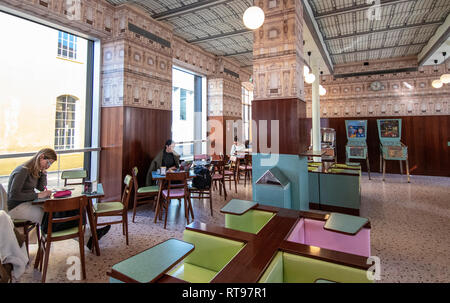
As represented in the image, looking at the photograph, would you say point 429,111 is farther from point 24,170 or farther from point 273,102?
point 24,170

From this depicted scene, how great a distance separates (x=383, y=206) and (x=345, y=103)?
6018 millimetres

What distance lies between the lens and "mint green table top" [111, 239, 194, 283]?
1.28m

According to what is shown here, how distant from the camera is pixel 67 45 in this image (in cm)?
478

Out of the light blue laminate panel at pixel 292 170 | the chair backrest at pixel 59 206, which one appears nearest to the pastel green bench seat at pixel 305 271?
the chair backrest at pixel 59 206

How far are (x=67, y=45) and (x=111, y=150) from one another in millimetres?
2376

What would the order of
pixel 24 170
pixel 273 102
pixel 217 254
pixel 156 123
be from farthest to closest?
pixel 156 123 < pixel 273 102 < pixel 24 170 < pixel 217 254

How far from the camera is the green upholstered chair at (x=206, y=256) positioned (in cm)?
181

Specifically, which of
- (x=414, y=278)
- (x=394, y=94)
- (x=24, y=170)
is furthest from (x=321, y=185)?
(x=394, y=94)

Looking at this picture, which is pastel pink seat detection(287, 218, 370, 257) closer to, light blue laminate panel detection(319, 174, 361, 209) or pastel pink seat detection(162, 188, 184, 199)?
pastel pink seat detection(162, 188, 184, 199)

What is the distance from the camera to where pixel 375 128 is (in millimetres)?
9234

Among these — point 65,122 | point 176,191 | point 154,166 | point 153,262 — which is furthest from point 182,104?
point 153,262

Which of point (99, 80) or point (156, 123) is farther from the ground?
point (99, 80)

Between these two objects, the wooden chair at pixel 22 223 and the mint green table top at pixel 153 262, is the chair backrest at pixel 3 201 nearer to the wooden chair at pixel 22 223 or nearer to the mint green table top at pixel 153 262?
the wooden chair at pixel 22 223
